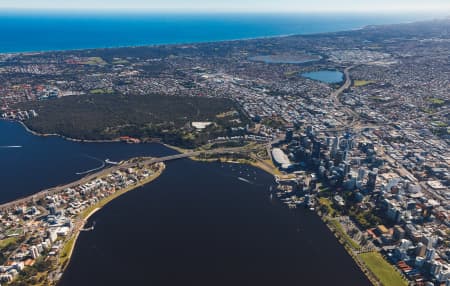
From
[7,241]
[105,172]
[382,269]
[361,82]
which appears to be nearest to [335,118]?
[361,82]

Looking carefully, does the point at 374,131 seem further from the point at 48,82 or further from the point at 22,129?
the point at 48,82

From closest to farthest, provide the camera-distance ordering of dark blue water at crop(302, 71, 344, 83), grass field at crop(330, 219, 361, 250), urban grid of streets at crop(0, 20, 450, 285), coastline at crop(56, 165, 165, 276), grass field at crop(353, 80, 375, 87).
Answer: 1. coastline at crop(56, 165, 165, 276)
2. grass field at crop(330, 219, 361, 250)
3. urban grid of streets at crop(0, 20, 450, 285)
4. grass field at crop(353, 80, 375, 87)
5. dark blue water at crop(302, 71, 344, 83)

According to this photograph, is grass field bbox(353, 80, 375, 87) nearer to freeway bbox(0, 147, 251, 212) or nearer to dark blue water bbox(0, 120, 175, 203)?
freeway bbox(0, 147, 251, 212)

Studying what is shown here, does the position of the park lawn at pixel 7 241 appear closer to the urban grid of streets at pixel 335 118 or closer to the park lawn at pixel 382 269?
the urban grid of streets at pixel 335 118

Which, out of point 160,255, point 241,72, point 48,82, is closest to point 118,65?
point 48,82

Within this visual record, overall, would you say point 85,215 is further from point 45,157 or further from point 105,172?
point 45,157

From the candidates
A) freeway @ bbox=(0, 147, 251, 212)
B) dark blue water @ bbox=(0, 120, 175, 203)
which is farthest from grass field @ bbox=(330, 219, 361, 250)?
dark blue water @ bbox=(0, 120, 175, 203)
